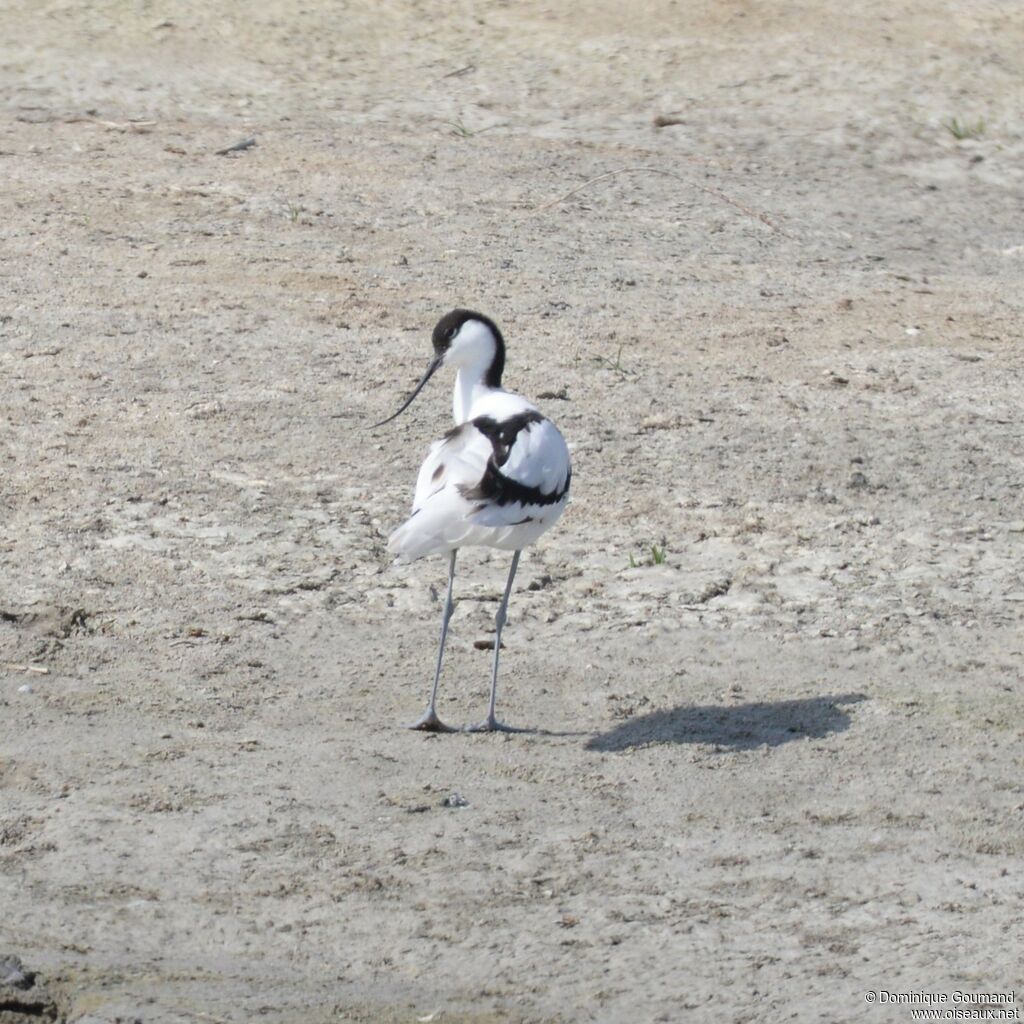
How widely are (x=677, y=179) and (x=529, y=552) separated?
15.9ft

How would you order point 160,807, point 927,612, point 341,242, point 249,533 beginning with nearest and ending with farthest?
point 160,807, point 927,612, point 249,533, point 341,242

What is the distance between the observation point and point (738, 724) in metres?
5.34

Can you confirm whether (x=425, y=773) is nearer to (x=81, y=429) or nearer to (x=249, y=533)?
(x=249, y=533)

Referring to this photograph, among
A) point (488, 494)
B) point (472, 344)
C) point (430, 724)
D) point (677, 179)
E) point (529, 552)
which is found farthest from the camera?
point (677, 179)

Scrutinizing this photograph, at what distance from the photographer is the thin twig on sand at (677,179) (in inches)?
406

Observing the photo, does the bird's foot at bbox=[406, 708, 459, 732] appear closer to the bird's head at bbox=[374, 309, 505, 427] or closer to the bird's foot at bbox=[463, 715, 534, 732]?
Result: the bird's foot at bbox=[463, 715, 534, 732]

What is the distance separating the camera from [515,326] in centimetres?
867

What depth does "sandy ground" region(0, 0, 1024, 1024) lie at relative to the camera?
4.29 meters

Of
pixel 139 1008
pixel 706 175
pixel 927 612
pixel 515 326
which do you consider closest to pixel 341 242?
pixel 515 326

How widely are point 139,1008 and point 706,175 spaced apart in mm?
7906

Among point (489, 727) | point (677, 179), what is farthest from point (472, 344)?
point (677, 179)

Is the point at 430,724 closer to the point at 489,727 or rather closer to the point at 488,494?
the point at 489,727

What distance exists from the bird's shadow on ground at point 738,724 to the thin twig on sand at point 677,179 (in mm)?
5275

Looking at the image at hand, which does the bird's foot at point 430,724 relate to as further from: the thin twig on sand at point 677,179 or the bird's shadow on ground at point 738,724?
the thin twig on sand at point 677,179
